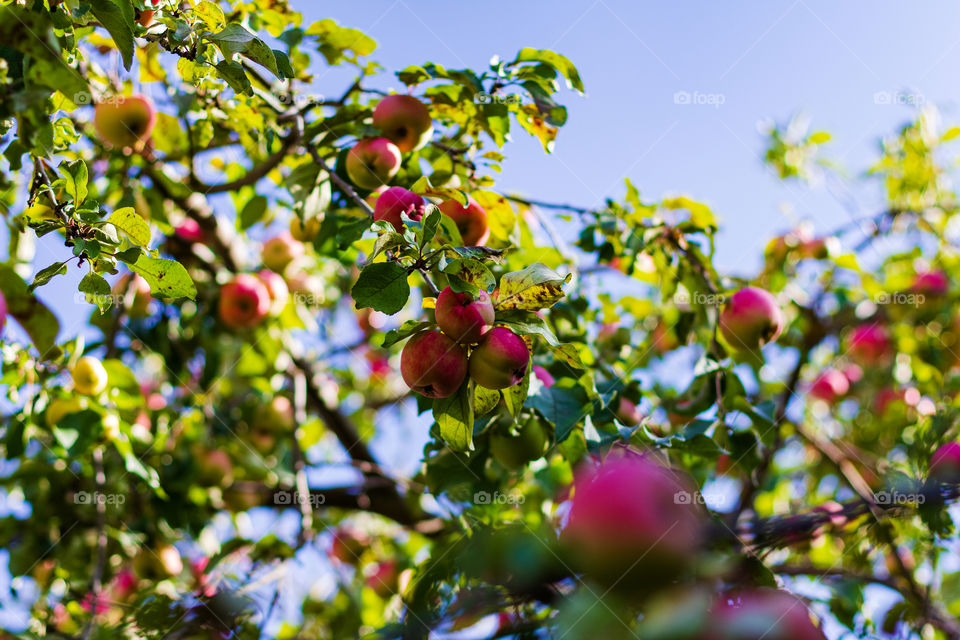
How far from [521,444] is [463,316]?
0.57 meters

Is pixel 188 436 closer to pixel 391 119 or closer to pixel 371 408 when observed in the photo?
pixel 371 408

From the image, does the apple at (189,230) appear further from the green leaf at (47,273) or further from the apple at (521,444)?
the apple at (521,444)

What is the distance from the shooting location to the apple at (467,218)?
155 cm

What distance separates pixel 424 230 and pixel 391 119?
0.71 metres

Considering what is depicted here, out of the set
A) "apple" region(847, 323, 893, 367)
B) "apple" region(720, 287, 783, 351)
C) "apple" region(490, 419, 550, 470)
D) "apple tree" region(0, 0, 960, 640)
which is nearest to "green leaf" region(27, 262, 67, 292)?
"apple tree" region(0, 0, 960, 640)

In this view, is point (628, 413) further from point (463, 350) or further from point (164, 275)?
point (164, 275)

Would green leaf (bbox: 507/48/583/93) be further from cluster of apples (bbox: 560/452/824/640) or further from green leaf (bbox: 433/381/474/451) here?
cluster of apples (bbox: 560/452/824/640)

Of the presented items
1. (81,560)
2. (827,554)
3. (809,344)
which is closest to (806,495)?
(827,554)

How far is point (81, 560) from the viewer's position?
2.59m

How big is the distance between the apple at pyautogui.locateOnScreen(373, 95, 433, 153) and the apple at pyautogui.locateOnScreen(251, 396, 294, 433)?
1605 millimetres

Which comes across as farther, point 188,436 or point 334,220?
point 188,436

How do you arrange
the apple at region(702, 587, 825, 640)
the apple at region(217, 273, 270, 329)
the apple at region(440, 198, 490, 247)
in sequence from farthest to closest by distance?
1. the apple at region(217, 273, 270, 329)
2. the apple at region(440, 198, 490, 247)
3. the apple at region(702, 587, 825, 640)

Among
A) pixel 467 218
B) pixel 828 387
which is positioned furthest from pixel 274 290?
pixel 828 387

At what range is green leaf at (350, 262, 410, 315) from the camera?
111cm
